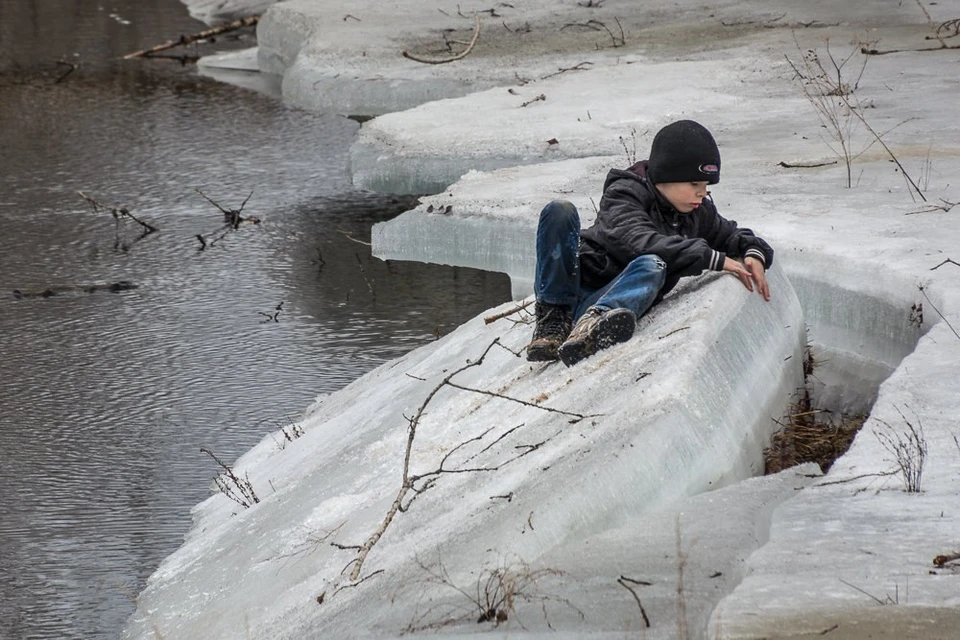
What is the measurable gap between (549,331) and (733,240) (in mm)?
751

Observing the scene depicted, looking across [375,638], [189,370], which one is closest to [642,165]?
[375,638]

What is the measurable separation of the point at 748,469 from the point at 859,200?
3528mm

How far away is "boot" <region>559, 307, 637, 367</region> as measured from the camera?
177 inches

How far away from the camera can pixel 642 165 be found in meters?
4.94

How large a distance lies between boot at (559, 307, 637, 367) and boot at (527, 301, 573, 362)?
0.16 m

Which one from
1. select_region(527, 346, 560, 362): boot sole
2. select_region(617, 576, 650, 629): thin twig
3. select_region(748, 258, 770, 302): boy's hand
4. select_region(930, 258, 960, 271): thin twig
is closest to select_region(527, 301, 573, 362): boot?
select_region(527, 346, 560, 362): boot sole

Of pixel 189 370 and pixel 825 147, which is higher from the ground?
pixel 825 147

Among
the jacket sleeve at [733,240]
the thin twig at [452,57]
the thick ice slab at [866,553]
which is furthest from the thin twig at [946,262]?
the thin twig at [452,57]

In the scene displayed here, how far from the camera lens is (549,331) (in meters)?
4.84

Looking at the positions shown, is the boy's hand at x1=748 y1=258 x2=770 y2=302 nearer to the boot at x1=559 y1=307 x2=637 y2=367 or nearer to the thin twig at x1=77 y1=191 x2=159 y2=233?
the boot at x1=559 y1=307 x2=637 y2=367

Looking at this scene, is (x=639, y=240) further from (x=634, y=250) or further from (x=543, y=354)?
(x=543, y=354)

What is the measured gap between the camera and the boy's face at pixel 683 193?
4773 millimetres

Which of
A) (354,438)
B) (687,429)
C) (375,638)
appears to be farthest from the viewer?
(354,438)

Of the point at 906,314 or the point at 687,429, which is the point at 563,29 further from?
the point at 687,429
